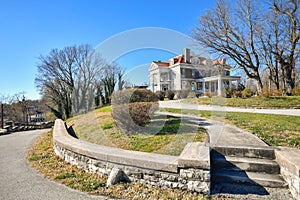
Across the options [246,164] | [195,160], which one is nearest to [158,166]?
[195,160]

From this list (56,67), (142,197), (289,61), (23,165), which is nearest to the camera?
(142,197)

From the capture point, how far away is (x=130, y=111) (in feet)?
15.4

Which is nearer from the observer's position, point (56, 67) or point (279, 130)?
point (279, 130)

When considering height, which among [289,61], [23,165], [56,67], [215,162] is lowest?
[23,165]

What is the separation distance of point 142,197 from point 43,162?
10.5 feet

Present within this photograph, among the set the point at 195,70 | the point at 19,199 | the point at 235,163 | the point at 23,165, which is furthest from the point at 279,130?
the point at 195,70

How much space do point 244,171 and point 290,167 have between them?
66 centimetres

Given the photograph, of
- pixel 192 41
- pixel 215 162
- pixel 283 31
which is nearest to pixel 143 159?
pixel 215 162

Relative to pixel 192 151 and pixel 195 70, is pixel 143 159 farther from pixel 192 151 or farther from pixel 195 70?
pixel 195 70

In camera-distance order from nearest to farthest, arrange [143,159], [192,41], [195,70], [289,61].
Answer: [143,159] < [289,61] < [192,41] < [195,70]

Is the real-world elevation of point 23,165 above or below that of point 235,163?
below

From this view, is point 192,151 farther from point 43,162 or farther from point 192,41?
point 192,41

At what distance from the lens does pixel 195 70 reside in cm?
2822

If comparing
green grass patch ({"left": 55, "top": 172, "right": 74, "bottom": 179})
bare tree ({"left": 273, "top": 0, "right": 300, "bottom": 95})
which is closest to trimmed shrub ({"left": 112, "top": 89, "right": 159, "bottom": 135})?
green grass patch ({"left": 55, "top": 172, "right": 74, "bottom": 179})
